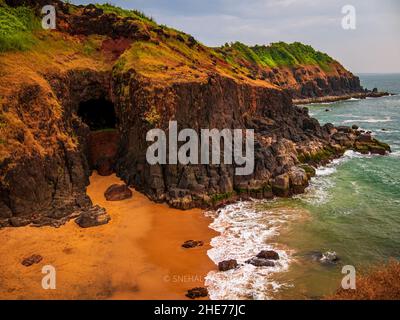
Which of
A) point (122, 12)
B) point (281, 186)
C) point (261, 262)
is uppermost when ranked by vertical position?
point (122, 12)

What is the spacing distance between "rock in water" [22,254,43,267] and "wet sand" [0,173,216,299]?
0.31 metres

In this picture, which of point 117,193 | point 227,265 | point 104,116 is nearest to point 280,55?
point 104,116

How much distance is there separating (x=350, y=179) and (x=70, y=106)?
108 feet

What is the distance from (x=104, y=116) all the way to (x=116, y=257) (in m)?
21.4

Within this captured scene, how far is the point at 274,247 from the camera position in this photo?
27297 mm

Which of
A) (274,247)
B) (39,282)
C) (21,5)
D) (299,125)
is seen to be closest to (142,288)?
(39,282)

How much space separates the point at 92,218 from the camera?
1161 inches

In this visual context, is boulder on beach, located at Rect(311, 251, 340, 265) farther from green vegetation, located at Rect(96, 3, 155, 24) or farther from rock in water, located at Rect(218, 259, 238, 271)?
green vegetation, located at Rect(96, 3, 155, 24)

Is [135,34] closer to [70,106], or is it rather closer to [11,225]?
[70,106]

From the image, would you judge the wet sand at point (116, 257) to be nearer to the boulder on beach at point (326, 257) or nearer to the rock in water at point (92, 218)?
the rock in water at point (92, 218)

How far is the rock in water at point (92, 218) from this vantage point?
29.2 metres

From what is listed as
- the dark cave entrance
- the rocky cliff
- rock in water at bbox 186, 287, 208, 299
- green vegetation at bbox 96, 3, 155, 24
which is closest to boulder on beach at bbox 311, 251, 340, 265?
rock in water at bbox 186, 287, 208, 299

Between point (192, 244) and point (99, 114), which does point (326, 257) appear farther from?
point (99, 114)

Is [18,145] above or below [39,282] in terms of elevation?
above
